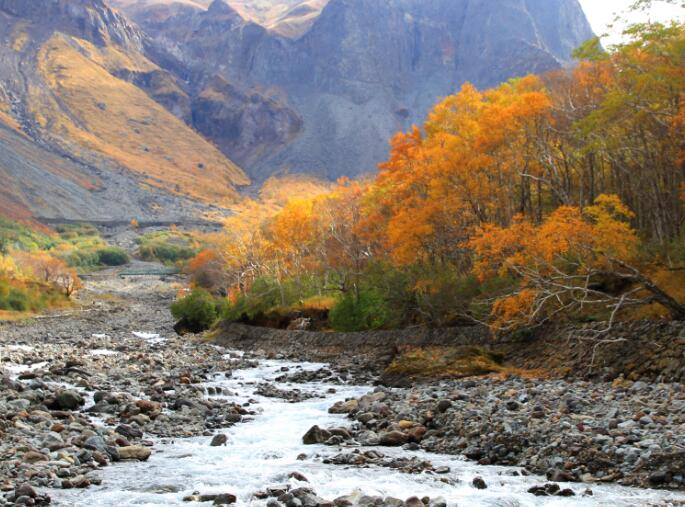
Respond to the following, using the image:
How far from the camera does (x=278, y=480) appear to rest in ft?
45.5

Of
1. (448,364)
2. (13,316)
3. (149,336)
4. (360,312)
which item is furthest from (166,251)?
(448,364)

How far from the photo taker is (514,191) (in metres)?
42.9

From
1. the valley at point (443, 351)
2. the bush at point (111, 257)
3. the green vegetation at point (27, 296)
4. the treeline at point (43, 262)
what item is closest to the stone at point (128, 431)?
the valley at point (443, 351)

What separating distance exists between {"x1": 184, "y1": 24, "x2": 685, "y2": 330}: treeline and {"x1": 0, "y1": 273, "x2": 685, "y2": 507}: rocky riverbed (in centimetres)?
567

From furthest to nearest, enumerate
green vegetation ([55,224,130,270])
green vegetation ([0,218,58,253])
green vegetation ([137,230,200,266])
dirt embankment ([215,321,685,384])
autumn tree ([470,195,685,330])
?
green vegetation ([137,230,200,266]) < green vegetation ([55,224,130,270]) < green vegetation ([0,218,58,253]) < autumn tree ([470,195,685,330]) < dirt embankment ([215,321,685,384])

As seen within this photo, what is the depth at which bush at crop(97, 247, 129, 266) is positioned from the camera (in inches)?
6703

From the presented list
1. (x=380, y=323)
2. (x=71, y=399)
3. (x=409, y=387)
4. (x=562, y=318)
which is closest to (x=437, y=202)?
(x=380, y=323)

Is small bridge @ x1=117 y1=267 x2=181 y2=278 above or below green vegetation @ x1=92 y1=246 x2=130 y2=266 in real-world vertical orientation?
below

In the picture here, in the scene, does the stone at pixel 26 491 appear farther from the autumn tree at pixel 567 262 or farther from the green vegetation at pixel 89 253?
the green vegetation at pixel 89 253

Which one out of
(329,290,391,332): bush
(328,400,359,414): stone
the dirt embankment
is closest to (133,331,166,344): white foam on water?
(329,290,391,332): bush

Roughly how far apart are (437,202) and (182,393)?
20.3m

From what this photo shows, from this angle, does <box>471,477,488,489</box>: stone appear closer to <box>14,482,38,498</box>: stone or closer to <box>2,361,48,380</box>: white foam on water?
<box>14,482,38,498</box>: stone

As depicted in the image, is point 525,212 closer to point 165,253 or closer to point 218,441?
point 218,441

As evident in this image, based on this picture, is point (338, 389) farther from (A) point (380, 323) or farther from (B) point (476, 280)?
(A) point (380, 323)
